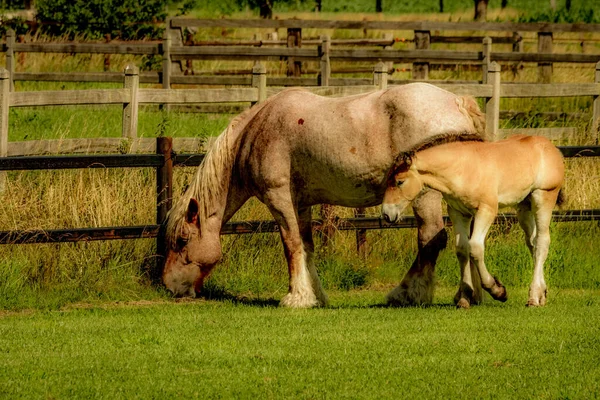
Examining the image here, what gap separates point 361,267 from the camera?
39.2ft

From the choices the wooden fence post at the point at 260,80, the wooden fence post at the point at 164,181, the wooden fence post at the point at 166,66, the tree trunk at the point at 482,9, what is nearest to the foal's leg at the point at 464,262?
the wooden fence post at the point at 164,181

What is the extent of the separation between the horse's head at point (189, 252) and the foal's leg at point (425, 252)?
1.70 m

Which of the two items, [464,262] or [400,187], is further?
[464,262]

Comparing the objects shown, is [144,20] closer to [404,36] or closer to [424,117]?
[404,36]

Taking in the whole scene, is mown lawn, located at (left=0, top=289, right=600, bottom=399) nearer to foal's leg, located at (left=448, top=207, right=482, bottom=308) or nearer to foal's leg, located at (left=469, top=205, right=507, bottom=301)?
foal's leg, located at (left=448, top=207, right=482, bottom=308)

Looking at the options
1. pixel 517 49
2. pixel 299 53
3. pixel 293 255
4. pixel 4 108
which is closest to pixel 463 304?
pixel 293 255

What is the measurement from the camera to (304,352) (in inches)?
313

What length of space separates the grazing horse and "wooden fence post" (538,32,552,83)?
15.9 m

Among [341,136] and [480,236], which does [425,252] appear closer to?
[480,236]

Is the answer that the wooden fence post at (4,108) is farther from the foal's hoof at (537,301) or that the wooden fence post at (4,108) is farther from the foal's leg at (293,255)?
the foal's hoof at (537,301)

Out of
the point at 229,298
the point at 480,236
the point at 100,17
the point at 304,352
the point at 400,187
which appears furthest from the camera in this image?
the point at 100,17

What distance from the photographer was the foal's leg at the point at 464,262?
977 centimetres

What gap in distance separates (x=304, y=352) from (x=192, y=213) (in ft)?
9.81

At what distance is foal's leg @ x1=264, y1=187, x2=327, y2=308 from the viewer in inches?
404
